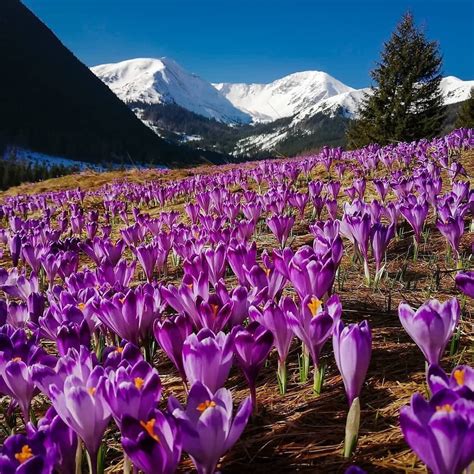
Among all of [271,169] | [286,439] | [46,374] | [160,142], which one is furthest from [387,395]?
[160,142]

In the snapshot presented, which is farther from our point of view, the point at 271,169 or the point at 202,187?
the point at 271,169

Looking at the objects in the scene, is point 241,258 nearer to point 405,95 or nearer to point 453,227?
point 453,227

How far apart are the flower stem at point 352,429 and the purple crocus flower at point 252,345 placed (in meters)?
0.31

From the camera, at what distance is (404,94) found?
98.4ft

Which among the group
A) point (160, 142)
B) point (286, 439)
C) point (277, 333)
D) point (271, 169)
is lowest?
point (286, 439)

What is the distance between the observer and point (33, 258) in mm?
3486

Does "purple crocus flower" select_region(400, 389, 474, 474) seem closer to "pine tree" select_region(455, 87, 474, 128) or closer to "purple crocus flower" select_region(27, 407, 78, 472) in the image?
"purple crocus flower" select_region(27, 407, 78, 472)

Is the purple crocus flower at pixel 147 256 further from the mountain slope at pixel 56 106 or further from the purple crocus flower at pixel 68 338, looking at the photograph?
the mountain slope at pixel 56 106

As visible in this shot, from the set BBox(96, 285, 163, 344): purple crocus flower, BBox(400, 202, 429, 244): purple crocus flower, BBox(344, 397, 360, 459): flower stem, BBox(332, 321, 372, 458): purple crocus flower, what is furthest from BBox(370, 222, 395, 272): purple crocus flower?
BBox(344, 397, 360, 459): flower stem

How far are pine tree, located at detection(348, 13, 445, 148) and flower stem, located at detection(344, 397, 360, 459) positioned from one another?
29.5 m

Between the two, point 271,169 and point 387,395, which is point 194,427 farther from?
point 271,169

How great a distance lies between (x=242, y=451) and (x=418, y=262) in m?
2.38

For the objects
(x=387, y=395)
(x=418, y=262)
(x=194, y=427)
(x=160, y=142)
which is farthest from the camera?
(x=160, y=142)

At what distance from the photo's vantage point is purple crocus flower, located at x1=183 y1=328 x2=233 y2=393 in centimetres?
129
